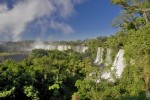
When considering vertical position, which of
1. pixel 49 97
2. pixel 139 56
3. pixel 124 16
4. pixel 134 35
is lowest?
pixel 49 97

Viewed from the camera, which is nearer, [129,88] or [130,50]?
[130,50]

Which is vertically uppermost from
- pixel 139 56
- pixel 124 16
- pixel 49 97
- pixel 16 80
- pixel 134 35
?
pixel 124 16

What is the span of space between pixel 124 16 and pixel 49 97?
14048mm

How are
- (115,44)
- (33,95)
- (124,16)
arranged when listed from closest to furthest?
(33,95), (124,16), (115,44)

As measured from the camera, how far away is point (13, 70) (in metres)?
22.6

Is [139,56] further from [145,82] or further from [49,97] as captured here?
[49,97]

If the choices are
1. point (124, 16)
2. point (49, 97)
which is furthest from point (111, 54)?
point (49, 97)

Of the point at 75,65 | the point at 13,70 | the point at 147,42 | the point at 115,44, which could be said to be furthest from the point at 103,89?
the point at 75,65

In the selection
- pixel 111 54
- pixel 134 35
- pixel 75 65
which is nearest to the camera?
pixel 134 35

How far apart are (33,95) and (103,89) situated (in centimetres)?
746

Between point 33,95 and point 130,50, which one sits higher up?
point 130,50

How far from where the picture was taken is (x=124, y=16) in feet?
108

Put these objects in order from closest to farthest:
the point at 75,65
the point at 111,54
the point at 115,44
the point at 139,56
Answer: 1. the point at 139,56
2. the point at 115,44
3. the point at 75,65
4. the point at 111,54

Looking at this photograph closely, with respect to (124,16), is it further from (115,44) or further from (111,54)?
(111,54)
